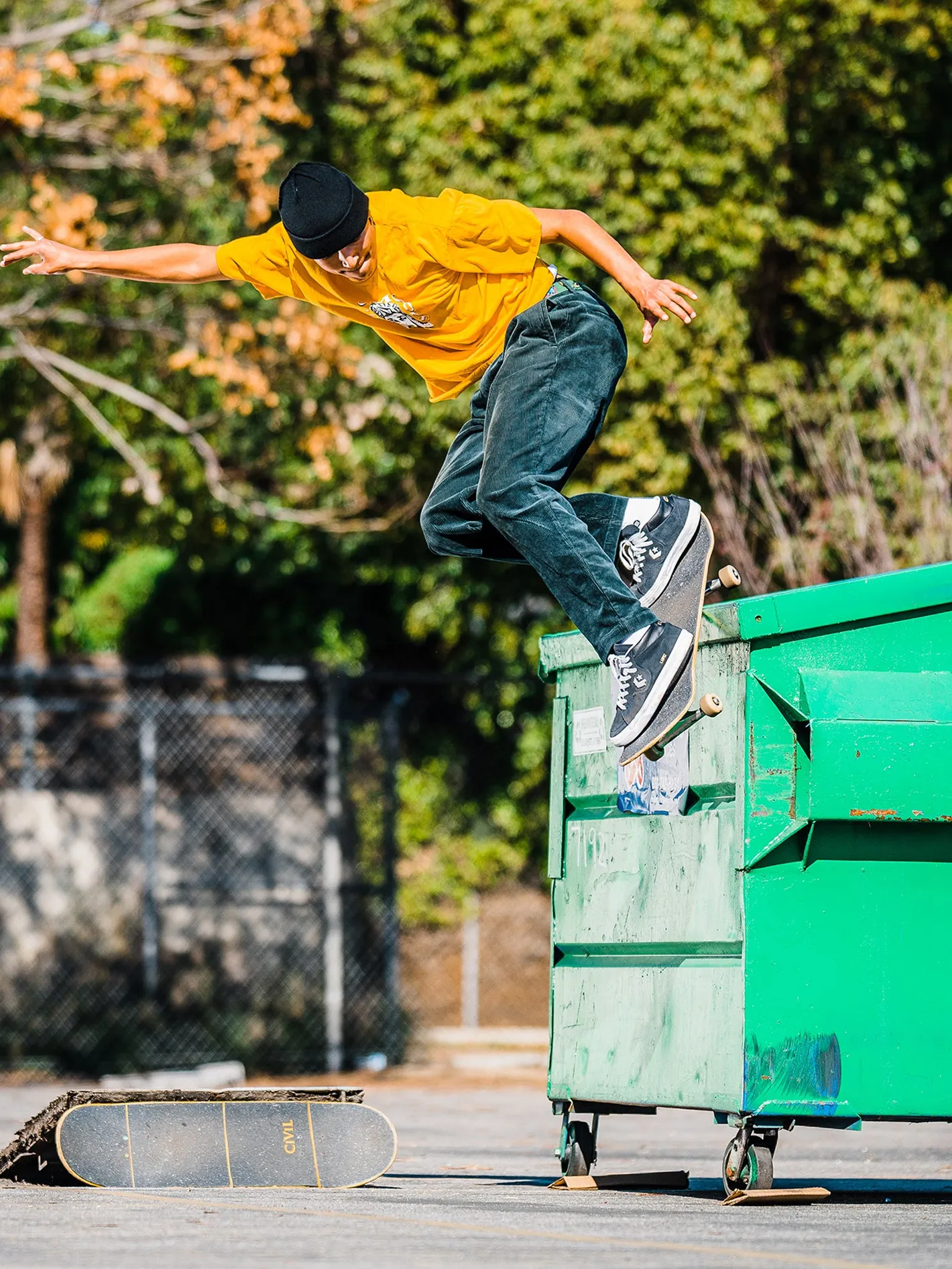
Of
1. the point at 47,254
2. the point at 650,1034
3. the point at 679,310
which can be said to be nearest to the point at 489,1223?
the point at 650,1034

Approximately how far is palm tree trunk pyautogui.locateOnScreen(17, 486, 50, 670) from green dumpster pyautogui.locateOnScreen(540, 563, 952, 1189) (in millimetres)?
14677

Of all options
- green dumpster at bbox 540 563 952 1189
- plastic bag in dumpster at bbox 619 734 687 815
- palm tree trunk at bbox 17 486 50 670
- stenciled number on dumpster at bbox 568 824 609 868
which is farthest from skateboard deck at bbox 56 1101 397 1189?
palm tree trunk at bbox 17 486 50 670

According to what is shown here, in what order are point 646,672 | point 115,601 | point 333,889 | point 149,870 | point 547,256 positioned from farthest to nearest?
point 115,601 < point 547,256 < point 333,889 < point 149,870 < point 646,672

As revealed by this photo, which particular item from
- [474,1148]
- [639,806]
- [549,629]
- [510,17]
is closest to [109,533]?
[549,629]

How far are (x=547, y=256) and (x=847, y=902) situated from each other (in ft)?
30.3

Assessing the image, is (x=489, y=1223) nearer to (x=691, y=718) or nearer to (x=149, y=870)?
(x=691, y=718)

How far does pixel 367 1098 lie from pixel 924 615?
6.50 m

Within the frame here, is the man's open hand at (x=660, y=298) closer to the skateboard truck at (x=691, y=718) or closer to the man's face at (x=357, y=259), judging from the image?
the man's face at (x=357, y=259)

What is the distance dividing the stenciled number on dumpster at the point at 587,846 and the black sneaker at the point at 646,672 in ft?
2.24

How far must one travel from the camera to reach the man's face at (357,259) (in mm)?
4695

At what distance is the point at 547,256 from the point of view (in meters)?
13.3

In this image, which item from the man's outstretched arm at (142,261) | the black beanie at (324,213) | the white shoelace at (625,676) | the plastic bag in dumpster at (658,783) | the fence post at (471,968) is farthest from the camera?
the fence post at (471,968)

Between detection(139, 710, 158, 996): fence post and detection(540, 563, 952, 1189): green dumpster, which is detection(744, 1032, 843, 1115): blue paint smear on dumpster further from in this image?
detection(139, 710, 158, 996): fence post

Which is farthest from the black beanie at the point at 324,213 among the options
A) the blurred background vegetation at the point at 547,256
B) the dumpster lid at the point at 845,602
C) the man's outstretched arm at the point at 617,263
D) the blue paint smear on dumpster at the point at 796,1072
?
the blurred background vegetation at the point at 547,256
